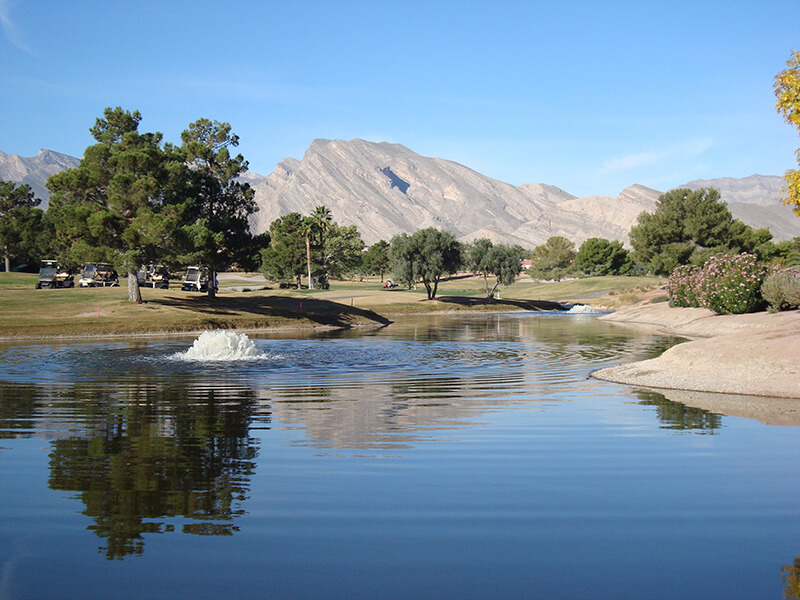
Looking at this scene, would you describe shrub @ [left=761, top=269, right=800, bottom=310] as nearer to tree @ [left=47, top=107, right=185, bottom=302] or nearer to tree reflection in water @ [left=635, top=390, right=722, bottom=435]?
tree reflection in water @ [left=635, top=390, right=722, bottom=435]

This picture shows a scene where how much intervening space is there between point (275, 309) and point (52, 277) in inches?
1220

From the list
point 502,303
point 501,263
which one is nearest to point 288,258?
point 501,263

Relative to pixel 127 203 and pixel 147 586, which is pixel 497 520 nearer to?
pixel 147 586

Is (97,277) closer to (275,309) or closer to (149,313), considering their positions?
(275,309)

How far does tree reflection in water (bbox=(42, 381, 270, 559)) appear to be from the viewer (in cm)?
732

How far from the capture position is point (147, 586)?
5711mm

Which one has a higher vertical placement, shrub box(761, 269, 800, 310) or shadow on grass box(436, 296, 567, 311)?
shrub box(761, 269, 800, 310)

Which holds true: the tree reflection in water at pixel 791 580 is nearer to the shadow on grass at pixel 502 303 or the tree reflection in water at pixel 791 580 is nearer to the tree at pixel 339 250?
the shadow on grass at pixel 502 303

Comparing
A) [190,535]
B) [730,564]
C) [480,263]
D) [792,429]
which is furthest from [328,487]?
[480,263]

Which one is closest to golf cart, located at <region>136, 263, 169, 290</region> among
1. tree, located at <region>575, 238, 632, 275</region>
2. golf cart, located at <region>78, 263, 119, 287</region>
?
golf cart, located at <region>78, 263, 119, 287</region>

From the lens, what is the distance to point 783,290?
3738cm

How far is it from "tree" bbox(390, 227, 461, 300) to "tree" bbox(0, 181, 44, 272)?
55978mm

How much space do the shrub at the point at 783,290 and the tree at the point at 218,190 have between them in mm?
37844

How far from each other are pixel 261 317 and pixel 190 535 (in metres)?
43.6
